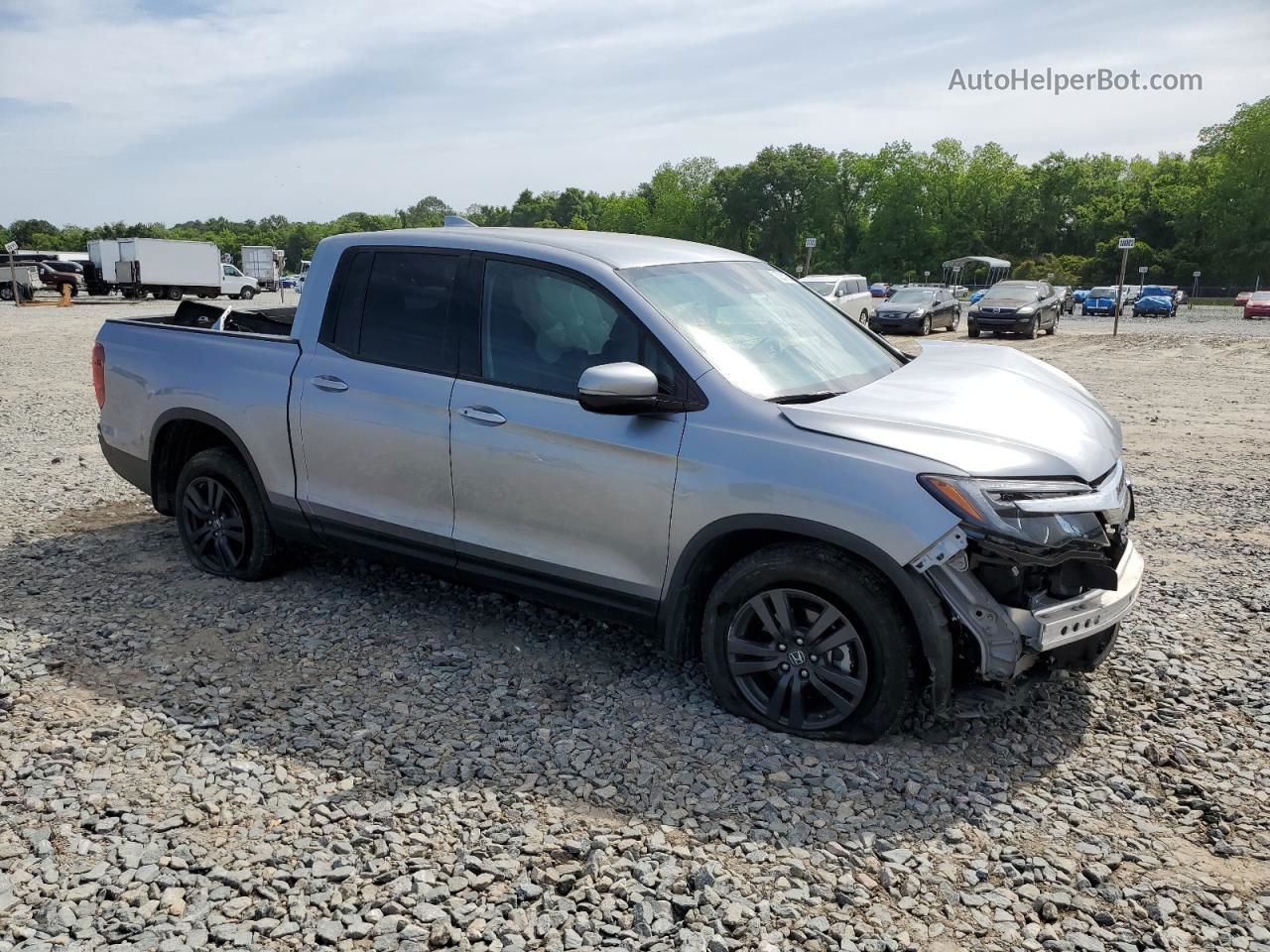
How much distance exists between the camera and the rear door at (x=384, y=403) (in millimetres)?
4242

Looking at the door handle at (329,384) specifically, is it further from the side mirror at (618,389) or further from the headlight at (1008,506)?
the headlight at (1008,506)

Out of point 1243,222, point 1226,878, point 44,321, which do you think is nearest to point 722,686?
point 1226,878

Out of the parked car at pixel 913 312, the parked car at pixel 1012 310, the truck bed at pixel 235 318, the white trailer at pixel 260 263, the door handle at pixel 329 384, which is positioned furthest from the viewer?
the white trailer at pixel 260 263

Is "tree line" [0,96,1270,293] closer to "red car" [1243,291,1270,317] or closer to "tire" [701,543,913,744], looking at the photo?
"red car" [1243,291,1270,317]

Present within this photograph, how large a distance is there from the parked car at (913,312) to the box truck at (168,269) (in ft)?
91.5

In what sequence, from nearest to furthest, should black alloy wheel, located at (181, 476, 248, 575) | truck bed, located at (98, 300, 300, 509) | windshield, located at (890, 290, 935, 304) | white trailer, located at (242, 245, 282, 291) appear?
truck bed, located at (98, 300, 300, 509), black alloy wheel, located at (181, 476, 248, 575), windshield, located at (890, 290, 935, 304), white trailer, located at (242, 245, 282, 291)

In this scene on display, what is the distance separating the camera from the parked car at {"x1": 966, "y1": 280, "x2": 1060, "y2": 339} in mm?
26891

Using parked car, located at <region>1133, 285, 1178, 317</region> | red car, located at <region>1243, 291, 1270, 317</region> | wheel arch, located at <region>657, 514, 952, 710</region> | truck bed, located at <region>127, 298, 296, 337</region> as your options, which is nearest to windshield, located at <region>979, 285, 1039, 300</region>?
parked car, located at <region>1133, 285, 1178, 317</region>

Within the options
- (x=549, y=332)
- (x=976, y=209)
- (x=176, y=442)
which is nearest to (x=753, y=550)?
(x=549, y=332)

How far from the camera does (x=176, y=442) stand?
5.38 meters

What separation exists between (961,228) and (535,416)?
104 metres

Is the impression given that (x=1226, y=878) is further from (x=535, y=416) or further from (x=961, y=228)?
(x=961, y=228)

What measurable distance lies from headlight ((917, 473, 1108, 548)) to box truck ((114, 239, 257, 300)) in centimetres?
4161

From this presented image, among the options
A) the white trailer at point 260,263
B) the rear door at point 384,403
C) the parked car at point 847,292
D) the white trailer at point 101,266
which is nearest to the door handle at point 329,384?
the rear door at point 384,403
